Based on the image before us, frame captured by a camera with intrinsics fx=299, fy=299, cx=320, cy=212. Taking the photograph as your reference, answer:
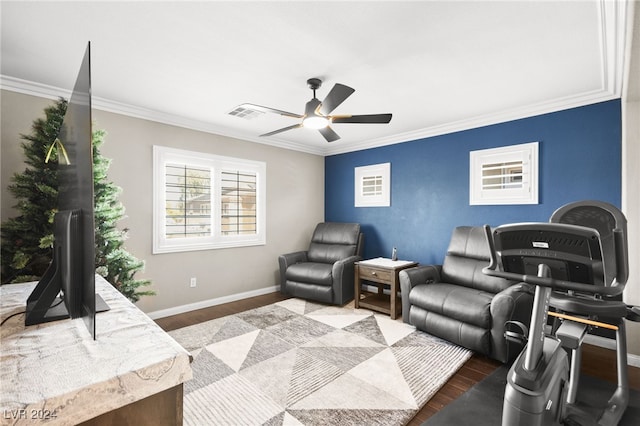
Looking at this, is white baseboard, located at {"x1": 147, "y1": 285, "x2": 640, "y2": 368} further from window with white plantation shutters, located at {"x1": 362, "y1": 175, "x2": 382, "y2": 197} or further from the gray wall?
window with white plantation shutters, located at {"x1": 362, "y1": 175, "x2": 382, "y2": 197}

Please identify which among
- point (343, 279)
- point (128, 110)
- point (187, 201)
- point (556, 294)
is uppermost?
point (128, 110)

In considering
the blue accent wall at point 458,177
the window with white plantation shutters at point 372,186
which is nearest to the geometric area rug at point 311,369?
the blue accent wall at point 458,177

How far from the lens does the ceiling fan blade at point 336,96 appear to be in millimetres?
2208

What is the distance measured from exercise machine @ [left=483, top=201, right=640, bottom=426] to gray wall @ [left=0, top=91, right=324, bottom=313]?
3644 millimetres

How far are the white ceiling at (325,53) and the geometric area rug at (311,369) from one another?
100 inches

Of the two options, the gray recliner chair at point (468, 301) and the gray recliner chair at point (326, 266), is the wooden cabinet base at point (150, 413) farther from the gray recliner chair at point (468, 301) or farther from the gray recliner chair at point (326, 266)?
the gray recliner chair at point (326, 266)

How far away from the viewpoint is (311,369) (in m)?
2.54

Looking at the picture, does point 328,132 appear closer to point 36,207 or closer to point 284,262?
point 284,262

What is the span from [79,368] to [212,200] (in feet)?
12.3

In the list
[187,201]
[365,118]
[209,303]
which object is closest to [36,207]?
[187,201]

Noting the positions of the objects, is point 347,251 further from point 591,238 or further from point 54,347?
point 54,347

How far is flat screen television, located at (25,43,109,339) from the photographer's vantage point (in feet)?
2.69

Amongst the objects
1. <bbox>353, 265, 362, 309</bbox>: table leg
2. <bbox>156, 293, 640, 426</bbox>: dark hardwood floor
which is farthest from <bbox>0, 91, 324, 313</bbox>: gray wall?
<bbox>353, 265, 362, 309</bbox>: table leg

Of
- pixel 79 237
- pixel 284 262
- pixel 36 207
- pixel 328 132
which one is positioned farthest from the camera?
pixel 284 262
